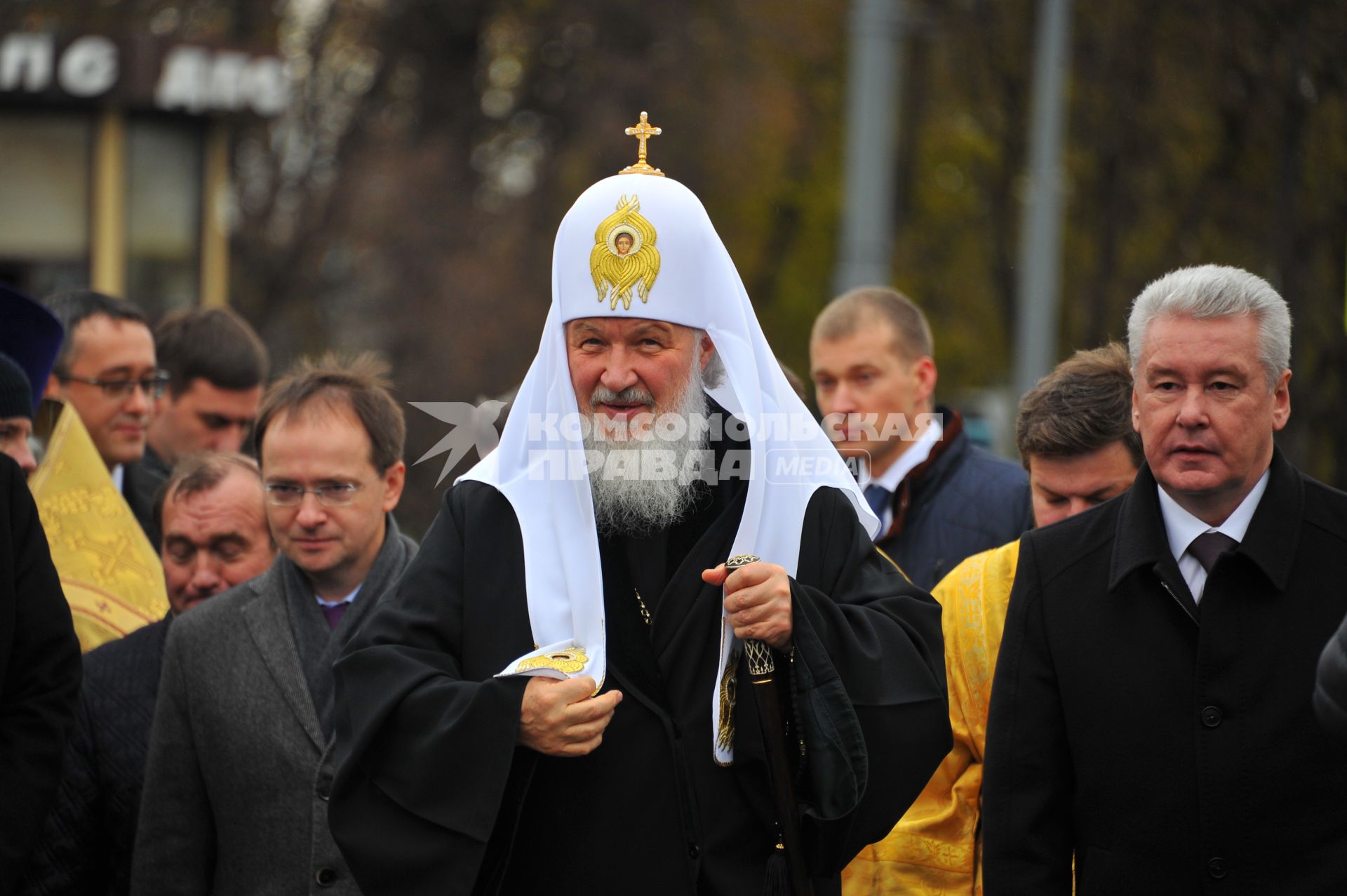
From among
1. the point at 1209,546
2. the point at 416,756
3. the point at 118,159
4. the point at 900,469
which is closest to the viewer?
the point at 416,756

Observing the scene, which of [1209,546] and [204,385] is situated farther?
[204,385]

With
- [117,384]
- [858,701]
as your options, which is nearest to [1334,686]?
[858,701]

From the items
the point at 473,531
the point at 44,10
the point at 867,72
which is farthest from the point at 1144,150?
the point at 473,531

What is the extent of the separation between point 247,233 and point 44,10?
9.90 feet

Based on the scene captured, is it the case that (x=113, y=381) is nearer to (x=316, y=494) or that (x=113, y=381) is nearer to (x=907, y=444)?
(x=316, y=494)

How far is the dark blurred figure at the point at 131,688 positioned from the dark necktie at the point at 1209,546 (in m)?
2.60

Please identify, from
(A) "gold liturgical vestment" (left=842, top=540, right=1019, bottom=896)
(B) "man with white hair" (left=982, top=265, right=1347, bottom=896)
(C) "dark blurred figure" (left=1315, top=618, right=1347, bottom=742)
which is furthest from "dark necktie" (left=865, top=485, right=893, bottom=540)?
(C) "dark blurred figure" (left=1315, top=618, right=1347, bottom=742)

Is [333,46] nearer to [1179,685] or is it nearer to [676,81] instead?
[676,81]

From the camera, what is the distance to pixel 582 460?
380 centimetres

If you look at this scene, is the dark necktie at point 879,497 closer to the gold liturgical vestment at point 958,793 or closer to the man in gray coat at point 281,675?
the gold liturgical vestment at point 958,793

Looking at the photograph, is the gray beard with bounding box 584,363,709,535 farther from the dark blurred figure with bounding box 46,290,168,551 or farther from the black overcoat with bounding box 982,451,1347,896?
the dark blurred figure with bounding box 46,290,168,551

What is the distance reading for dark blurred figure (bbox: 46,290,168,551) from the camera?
19.8 ft

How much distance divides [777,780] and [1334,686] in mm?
1093

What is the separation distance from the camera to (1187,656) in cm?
362
